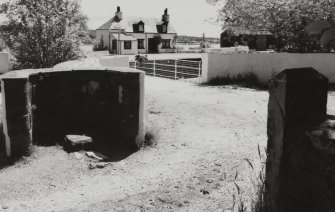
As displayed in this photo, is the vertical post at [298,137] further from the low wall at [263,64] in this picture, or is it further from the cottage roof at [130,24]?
the cottage roof at [130,24]

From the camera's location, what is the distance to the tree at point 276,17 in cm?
1653

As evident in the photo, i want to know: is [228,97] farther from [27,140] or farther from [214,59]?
[27,140]

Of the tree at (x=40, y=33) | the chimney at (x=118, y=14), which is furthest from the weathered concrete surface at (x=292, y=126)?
the chimney at (x=118, y=14)

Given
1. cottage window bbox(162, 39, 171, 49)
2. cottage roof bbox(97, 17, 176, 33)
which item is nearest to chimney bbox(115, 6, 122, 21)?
cottage roof bbox(97, 17, 176, 33)

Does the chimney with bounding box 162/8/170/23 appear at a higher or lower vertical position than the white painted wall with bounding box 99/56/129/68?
higher

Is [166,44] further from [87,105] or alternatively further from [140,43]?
[87,105]

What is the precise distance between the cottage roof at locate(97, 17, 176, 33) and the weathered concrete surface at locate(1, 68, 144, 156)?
44.9 m

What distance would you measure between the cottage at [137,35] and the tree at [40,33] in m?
32.8

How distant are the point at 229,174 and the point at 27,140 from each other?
12.5 feet

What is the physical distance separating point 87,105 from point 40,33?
874 centimetres

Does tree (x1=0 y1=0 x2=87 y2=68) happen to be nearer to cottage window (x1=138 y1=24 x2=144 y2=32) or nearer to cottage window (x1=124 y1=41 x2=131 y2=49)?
cottage window (x1=124 y1=41 x2=131 y2=49)

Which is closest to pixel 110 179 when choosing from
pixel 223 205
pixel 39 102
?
pixel 223 205

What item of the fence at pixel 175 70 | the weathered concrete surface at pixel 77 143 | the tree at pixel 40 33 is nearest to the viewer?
the weathered concrete surface at pixel 77 143

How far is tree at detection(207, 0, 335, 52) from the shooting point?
16.5 meters
